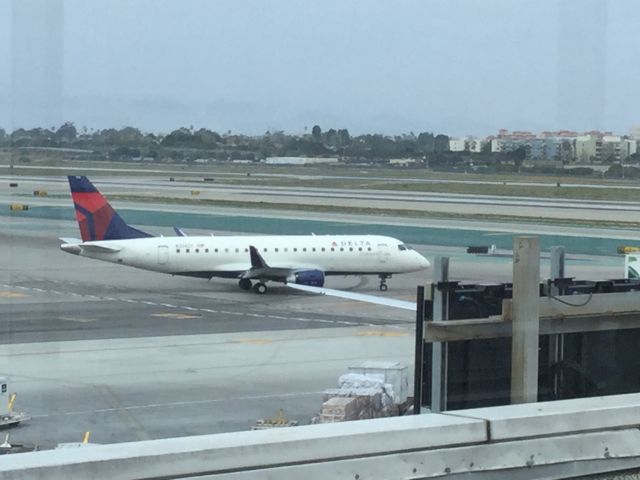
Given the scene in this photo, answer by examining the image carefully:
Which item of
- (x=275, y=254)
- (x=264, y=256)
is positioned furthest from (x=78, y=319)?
(x=275, y=254)

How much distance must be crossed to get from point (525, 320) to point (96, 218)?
85.9ft

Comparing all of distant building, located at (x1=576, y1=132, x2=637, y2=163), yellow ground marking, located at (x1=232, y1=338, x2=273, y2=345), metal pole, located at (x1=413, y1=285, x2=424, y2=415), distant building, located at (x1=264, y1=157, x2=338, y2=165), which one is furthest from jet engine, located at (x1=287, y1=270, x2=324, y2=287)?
metal pole, located at (x1=413, y1=285, x2=424, y2=415)

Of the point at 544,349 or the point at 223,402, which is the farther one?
the point at 223,402

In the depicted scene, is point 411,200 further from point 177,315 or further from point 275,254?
point 275,254

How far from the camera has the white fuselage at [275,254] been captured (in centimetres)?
3894

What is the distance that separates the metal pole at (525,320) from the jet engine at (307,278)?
3111 centimetres

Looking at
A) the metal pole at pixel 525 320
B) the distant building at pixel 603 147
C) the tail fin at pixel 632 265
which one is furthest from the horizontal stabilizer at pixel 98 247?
the metal pole at pixel 525 320

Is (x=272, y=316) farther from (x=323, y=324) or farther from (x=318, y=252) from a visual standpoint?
(x=318, y=252)

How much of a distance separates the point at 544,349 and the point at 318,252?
3175 cm

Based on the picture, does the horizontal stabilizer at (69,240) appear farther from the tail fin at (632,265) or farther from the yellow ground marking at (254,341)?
the tail fin at (632,265)

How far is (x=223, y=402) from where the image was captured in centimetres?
1662

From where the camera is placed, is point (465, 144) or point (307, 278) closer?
point (465, 144)

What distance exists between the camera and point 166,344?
2353 cm

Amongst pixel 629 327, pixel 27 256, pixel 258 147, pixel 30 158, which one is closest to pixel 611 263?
pixel 258 147
